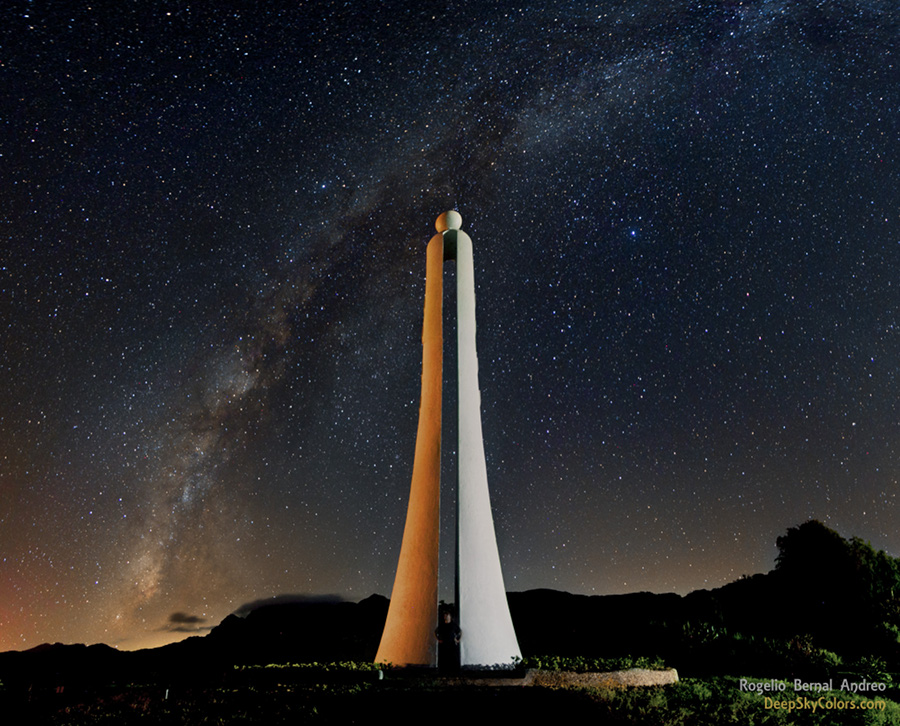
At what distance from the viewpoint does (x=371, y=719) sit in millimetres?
6625

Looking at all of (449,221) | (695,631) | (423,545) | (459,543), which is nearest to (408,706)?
(459,543)

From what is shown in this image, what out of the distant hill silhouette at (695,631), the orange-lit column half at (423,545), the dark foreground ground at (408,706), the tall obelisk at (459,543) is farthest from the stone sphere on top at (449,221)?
the distant hill silhouette at (695,631)

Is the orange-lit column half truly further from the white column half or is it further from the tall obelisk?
the white column half

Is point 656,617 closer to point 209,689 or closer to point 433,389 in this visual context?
point 433,389

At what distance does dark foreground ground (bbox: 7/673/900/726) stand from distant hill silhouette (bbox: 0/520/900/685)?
645 cm

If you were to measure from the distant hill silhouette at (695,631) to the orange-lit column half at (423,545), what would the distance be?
5.68 meters

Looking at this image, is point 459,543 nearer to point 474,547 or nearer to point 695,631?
point 474,547

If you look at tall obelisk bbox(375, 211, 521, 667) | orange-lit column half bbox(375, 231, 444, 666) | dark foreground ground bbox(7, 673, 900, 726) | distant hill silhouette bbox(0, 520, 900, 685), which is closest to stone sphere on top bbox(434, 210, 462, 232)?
tall obelisk bbox(375, 211, 521, 667)

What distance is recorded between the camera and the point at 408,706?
7.04 m

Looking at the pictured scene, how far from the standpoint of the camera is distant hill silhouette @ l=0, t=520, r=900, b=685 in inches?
614

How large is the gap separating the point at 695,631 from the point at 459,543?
8390 mm

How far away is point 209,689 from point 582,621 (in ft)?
59.5

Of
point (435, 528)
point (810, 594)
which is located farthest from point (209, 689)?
point (810, 594)

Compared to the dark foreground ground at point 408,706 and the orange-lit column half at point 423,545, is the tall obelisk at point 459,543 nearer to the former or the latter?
the orange-lit column half at point 423,545
